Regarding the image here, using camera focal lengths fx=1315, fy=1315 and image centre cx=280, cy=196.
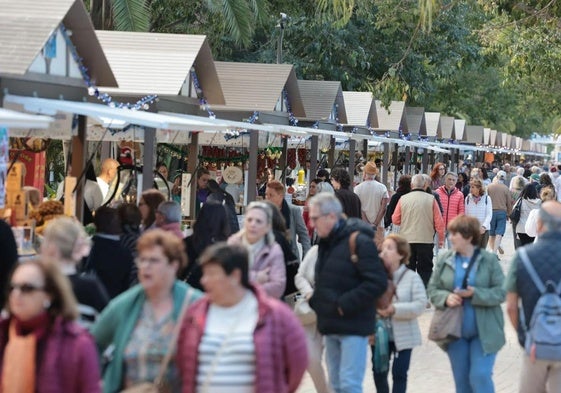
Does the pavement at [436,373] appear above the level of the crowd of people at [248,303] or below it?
below

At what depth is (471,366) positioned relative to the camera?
8758 millimetres

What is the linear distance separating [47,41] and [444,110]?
52.1 meters

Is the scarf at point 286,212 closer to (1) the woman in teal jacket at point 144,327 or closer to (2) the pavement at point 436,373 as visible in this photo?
(2) the pavement at point 436,373

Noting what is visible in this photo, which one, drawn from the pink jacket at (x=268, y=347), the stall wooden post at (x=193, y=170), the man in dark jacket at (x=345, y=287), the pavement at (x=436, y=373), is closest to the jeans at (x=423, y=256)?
the pavement at (x=436, y=373)

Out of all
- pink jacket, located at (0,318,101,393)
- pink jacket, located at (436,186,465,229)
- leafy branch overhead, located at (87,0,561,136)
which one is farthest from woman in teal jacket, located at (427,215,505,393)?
leafy branch overhead, located at (87,0,561,136)

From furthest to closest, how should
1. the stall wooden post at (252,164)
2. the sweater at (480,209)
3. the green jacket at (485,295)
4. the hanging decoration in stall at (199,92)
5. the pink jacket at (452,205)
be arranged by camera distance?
the sweater at (480,209), the stall wooden post at (252,164), the pink jacket at (452,205), the hanging decoration in stall at (199,92), the green jacket at (485,295)

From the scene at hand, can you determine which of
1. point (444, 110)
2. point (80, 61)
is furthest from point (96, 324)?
point (444, 110)

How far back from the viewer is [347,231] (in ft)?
27.5

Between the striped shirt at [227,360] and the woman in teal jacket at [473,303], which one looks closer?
the striped shirt at [227,360]

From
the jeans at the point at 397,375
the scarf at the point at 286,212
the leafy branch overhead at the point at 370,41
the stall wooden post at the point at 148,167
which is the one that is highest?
the leafy branch overhead at the point at 370,41

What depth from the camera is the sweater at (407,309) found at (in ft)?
30.1

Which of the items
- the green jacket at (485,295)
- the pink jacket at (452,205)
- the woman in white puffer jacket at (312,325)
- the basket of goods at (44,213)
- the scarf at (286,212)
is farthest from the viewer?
the pink jacket at (452,205)

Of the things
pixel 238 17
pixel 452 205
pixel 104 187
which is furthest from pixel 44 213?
pixel 238 17

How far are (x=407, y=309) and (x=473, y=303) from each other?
660mm
